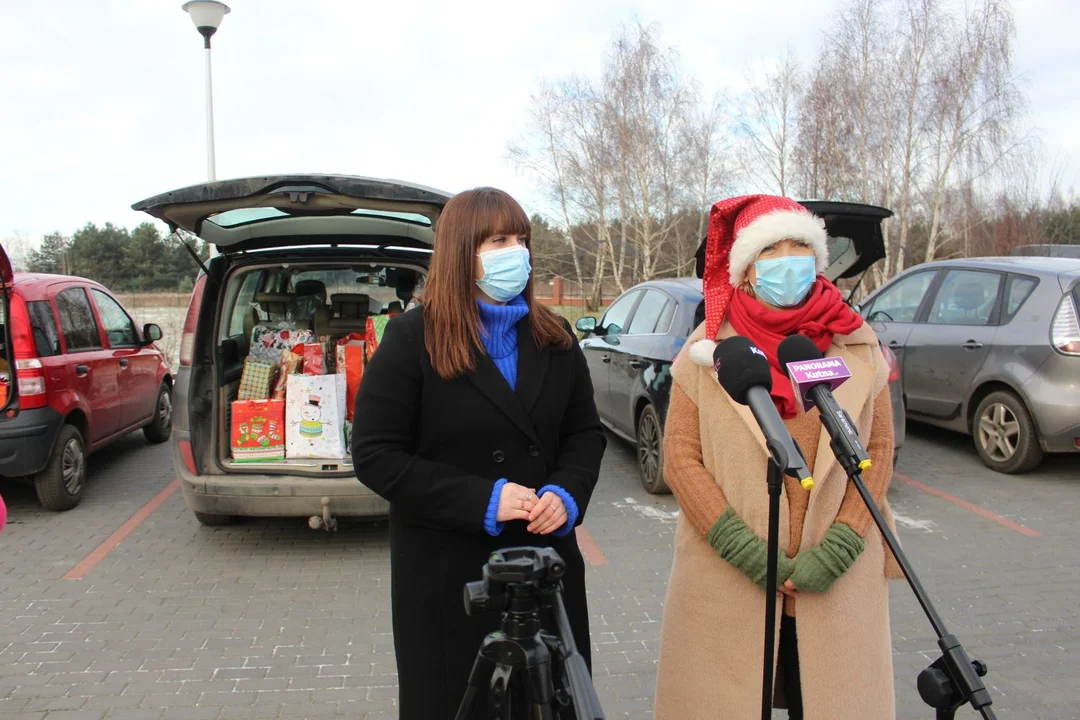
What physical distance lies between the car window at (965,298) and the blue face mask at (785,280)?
5.86m

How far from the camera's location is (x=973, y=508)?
20.2ft

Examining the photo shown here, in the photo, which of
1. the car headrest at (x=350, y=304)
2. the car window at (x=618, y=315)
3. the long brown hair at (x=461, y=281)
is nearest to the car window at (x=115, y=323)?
the car headrest at (x=350, y=304)

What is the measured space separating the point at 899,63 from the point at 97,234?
2787 centimetres

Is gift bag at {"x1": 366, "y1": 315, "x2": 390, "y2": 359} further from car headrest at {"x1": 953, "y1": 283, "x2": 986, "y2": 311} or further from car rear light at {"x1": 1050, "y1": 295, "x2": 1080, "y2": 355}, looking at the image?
car headrest at {"x1": 953, "y1": 283, "x2": 986, "y2": 311}

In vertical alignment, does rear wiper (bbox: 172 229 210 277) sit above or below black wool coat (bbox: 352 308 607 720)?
above

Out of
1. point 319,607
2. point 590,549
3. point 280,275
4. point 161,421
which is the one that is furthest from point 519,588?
point 161,421

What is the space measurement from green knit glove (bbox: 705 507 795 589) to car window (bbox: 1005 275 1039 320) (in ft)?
19.6

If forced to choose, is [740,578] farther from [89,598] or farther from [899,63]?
[899,63]

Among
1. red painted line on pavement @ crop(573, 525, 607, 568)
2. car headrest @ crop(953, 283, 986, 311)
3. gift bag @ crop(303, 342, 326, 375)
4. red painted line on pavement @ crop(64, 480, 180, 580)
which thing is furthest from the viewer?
car headrest @ crop(953, 283, 986, 311)

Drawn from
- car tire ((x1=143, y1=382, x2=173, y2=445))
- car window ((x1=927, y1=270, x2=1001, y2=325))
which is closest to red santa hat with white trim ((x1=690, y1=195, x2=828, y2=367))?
car window ((x1=927, y1=270, x2=1001, y2=325))

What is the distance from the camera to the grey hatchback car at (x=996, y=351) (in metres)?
6.49

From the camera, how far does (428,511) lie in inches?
79.0

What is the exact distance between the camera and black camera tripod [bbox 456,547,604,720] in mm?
1388

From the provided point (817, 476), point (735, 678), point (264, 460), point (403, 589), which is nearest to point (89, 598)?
point (264, 460)
